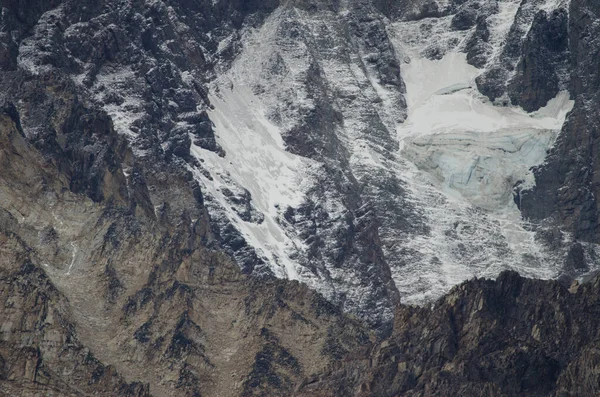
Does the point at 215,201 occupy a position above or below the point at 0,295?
below

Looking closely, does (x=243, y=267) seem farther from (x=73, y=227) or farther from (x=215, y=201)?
(x=73, y=227)

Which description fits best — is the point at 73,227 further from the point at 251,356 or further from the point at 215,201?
the point at 215,201

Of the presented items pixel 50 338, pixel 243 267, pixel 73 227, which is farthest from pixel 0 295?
pixel 243 267

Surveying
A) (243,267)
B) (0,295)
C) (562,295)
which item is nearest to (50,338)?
(0,295)

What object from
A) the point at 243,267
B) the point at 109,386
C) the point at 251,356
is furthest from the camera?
the point at 243,267

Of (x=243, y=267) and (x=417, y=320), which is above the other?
(x=417, y=320)

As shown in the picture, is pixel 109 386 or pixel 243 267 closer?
pixel 109 386

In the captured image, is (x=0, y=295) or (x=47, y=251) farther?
(x=47, y=251)

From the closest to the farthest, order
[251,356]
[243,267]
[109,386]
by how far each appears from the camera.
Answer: [109,386]
[251,356]
[243,267]

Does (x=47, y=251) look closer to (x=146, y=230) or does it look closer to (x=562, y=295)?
(x=146, y=230)
